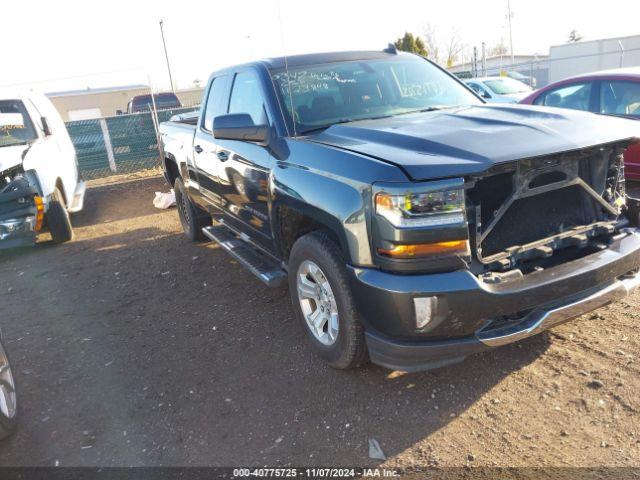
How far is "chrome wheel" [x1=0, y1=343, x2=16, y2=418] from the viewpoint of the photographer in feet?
9.59

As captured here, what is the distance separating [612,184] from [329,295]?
1853 mm

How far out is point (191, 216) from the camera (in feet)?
21.2

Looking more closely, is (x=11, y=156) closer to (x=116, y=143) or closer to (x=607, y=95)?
(x=116, y=143)

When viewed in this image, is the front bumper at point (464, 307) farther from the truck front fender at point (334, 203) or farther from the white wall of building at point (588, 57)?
the white wall of building at point (588, 57)

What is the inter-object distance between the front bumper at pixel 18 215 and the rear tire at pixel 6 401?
3.83 m

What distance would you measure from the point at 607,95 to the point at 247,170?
16.5 feet

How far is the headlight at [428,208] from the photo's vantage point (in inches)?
98.3

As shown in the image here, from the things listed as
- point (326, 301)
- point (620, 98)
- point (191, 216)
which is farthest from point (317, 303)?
point (620, 98)

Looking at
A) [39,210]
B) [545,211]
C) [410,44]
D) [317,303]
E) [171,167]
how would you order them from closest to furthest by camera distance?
1. [545,211]
2. [317,303]
3. [39,210]
4. [171,167]
5. [410,44]

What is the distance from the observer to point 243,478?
8.46 ft

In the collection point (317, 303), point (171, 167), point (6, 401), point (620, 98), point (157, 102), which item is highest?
point (157, 102)

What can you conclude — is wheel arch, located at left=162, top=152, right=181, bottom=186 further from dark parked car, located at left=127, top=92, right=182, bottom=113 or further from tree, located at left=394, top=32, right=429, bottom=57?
tree, located at left=394, top=32, right=429, bottom=57

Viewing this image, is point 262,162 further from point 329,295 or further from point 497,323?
point 497,323

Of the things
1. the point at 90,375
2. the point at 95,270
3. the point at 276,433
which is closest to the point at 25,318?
the point at 95,270
